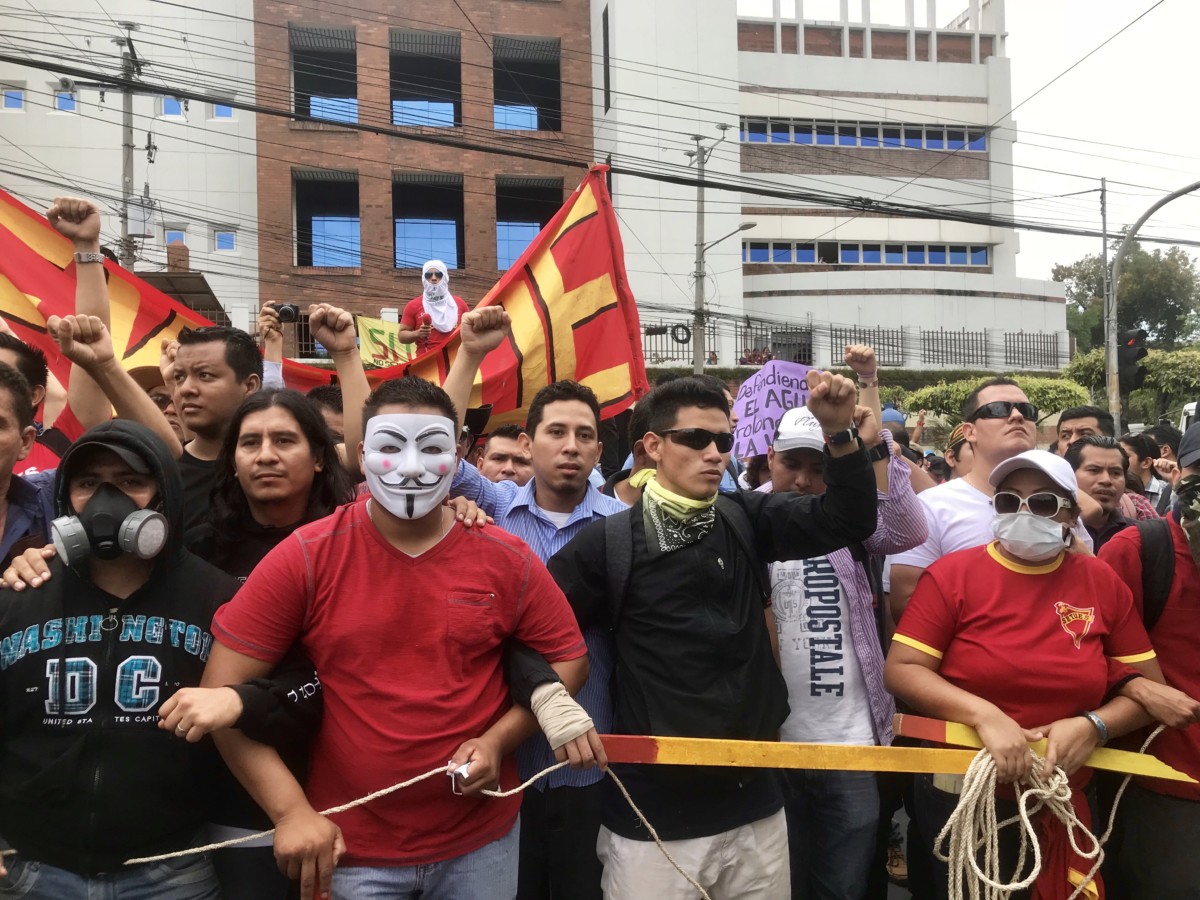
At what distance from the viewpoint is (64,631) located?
2.37 metres

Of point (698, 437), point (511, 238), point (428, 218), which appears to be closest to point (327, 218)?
point (428, 218)

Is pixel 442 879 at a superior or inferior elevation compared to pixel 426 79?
inferior

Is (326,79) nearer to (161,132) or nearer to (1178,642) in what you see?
(161,132)

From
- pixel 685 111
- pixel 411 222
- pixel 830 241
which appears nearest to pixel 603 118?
pixel 685 111

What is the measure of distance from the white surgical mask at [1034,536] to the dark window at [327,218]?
26998mm

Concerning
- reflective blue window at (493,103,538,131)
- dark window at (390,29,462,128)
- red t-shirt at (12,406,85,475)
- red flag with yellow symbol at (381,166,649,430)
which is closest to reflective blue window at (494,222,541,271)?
reflective blue window at (493,103,538,131)

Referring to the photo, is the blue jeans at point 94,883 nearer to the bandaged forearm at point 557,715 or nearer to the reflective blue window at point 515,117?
Answer: the bandaged forearm at point 557,715

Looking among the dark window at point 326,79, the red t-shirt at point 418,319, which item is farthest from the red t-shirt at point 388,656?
the dark window at point 326,79

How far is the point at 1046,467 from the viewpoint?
3.05 metres

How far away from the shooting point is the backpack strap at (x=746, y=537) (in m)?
3.07

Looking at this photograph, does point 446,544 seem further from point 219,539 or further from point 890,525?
point 890,525

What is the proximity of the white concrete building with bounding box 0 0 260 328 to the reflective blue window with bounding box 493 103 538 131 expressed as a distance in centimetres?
705

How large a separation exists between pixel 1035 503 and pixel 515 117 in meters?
28.6

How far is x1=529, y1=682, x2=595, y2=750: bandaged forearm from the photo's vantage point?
7.76ft
